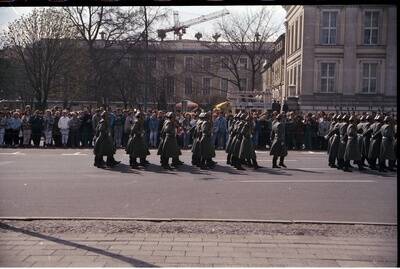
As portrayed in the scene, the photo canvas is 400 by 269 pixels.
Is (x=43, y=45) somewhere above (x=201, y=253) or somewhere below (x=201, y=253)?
above

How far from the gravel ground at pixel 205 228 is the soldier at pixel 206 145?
7428 mm

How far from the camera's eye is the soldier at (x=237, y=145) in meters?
14.9

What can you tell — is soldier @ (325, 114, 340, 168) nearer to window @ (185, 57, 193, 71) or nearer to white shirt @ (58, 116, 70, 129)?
white shirt @ (58, 116, 70, 129)

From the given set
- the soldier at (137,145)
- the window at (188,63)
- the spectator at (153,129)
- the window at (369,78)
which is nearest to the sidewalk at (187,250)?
the soldier at (137,145)

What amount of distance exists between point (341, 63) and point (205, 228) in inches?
1340

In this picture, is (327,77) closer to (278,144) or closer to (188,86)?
(188,86)

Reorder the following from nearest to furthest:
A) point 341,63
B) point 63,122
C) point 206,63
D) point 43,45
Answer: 1. point 63,122
2. point 43,45
3. point 341,63
4. point 206,63

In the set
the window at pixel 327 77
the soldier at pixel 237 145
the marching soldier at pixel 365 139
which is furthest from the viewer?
the window at pixel 327 77

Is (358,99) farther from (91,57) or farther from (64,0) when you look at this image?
(64,0)

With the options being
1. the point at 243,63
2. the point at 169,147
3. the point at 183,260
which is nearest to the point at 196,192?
the point at 169,147

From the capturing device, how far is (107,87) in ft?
121

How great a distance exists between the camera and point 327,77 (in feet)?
129

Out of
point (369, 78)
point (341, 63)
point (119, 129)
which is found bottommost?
point (119, 129)

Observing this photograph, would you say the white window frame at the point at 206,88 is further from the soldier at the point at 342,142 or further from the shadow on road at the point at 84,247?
the shadow on road at the point at 84,247
